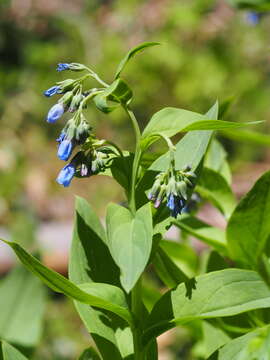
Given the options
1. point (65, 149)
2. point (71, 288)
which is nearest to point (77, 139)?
point (65, 149)

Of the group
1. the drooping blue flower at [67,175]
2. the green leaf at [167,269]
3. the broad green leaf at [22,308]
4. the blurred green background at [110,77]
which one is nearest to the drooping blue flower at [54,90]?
the drooping blue flower at [67,175]

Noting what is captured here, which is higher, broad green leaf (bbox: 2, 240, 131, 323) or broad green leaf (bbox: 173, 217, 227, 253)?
broad green leaf (bbox: 173, 217, 227, 253)

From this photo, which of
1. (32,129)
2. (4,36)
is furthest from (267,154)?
(4,36)

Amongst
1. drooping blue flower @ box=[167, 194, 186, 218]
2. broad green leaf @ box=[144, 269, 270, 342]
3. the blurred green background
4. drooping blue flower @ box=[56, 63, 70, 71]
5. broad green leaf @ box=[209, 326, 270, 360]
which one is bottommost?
broad green leaf @ box=[209, 326, 270, 360]

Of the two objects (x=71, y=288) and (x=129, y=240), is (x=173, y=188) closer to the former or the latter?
(x=129, y=240)

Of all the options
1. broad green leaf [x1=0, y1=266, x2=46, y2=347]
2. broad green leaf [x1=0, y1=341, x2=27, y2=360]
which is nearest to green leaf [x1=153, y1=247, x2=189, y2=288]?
broad green leaf [x1=0, y1=341, x2=27, y2=360]

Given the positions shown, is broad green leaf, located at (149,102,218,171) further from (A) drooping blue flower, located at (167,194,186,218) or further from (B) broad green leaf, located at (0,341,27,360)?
(B) broad green leaf, located at (0,341,27,360)
